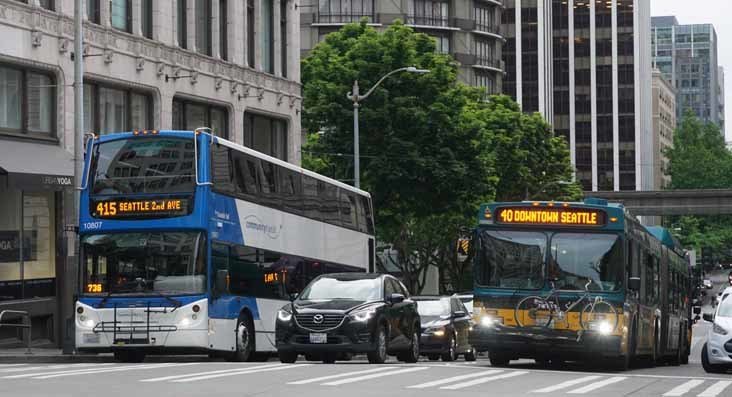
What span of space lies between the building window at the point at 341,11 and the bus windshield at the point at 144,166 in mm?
73635

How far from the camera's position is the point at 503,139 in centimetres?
6819

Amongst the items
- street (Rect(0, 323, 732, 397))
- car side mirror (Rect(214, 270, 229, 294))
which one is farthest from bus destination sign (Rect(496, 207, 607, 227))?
car side mirror (Rect(214, 270, 229, 294))

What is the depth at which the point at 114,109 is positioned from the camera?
3891cm

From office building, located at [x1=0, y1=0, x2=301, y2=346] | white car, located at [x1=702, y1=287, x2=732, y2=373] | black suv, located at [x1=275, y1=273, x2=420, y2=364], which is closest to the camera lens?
white car, located at [x1=702, y1=287, x2=732, y2=373]

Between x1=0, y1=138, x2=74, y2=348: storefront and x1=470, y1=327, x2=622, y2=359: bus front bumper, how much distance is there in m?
12.2

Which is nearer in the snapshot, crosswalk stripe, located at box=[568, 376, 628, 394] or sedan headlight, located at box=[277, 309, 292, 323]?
crosswalk stripe, located at box=[568, 376, 628, 394]

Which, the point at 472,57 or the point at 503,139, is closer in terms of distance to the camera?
the point at 503,139

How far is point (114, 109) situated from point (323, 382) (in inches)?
881

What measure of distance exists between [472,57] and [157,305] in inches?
3375

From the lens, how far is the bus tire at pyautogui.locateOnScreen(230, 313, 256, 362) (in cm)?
2741

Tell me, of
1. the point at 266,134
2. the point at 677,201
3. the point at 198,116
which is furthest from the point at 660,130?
the point at 198,116

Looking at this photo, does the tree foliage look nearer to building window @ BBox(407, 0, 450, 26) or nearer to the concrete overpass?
building window @ BBox(407, 0, 450, 26)

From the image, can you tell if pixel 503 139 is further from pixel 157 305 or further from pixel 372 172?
pixel 157 305

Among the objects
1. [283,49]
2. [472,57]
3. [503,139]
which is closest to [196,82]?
[283,49]
